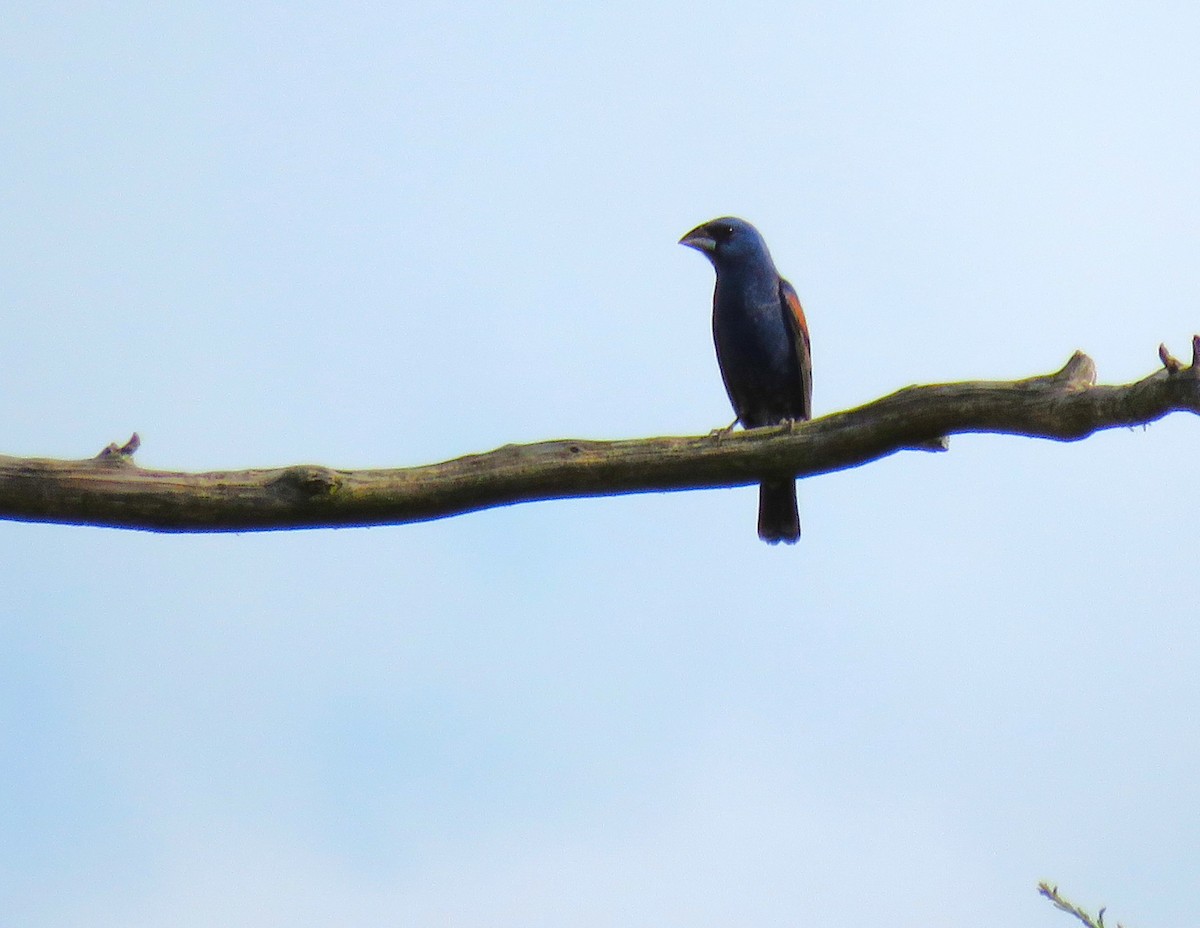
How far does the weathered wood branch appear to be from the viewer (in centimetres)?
381

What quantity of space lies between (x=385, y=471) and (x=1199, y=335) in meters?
2.31

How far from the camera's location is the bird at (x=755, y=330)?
693cm

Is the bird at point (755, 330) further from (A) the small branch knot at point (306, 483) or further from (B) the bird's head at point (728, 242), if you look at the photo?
(A) the small branch knot at point (306, 483)

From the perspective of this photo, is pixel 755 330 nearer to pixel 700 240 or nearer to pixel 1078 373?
pixel 700 240

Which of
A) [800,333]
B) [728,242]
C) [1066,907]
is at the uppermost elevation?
[728,242]

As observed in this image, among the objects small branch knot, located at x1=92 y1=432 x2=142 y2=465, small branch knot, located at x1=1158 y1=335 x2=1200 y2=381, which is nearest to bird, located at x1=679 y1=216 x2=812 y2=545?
small branch knot, located at x1=1158 y1=335 x2=1200 y2=381

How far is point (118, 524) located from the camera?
3906 mm

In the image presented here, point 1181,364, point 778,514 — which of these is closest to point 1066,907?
point 1181,364

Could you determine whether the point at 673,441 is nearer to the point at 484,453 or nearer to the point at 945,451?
the point at 484,453

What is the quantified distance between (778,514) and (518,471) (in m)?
2.93

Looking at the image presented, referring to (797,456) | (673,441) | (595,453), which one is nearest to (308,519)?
(595,453)

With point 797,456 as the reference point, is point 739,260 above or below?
above

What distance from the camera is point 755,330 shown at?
6.93m

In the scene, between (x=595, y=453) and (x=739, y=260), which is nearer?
(x=595, y=453)
